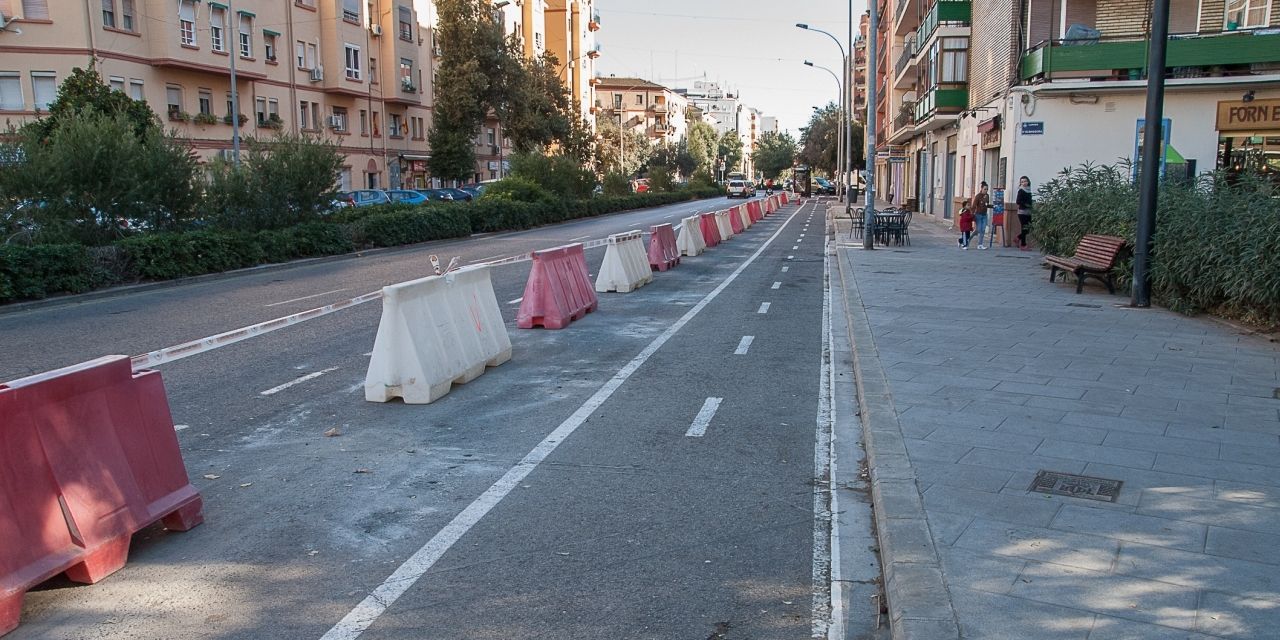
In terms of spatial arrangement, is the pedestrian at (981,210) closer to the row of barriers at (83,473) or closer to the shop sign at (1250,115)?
the shop sign at (1250,115)

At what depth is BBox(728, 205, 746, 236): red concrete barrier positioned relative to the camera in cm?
3356

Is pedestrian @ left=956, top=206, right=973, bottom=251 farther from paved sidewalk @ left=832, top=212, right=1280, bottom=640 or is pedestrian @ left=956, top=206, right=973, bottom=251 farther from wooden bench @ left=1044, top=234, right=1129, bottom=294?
paved sidewalk @ left=832, top=212, right=1280, bottom=640

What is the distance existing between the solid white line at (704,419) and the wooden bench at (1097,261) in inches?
353

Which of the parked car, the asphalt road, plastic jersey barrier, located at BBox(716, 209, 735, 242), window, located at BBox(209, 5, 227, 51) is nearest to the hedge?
the asphalt road

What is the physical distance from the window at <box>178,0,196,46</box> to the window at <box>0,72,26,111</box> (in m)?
6.01

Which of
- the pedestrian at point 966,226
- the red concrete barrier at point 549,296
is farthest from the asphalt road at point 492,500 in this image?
the pedestrian at point 966,226

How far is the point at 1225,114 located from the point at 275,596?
2608cm

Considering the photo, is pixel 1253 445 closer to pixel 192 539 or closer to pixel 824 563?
pixel 824 563

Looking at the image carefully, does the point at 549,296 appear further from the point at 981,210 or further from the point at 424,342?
the point at 981,210

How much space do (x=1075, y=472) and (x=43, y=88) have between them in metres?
37.7

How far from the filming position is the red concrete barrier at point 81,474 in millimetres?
4078

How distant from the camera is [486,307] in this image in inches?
373

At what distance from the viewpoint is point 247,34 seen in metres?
41.7

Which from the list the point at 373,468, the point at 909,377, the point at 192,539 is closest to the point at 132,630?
the point at 192,539
